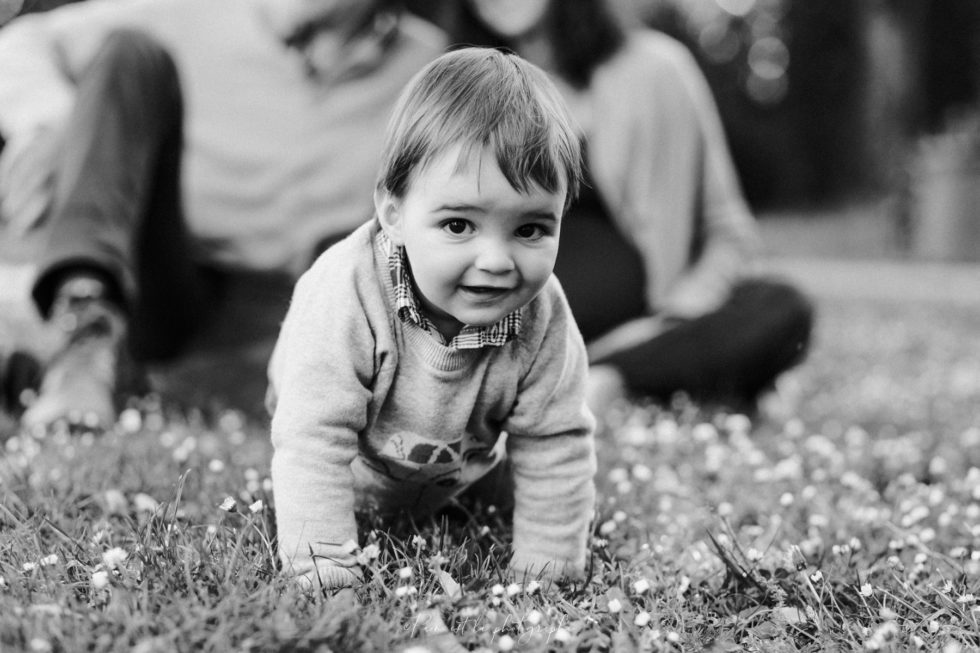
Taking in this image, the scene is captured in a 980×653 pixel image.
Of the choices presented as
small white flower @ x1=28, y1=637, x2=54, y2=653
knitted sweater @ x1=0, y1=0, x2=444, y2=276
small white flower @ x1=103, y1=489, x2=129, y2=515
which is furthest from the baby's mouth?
knitted sweater @ x1=0, y1=0, x2=444, y2=276

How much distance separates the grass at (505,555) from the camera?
1857mm

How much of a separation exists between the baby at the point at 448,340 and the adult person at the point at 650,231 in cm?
205

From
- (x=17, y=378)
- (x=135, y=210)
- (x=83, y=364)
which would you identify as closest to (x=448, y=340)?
(x=83, y=364)

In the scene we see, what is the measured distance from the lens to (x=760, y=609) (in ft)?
7.22

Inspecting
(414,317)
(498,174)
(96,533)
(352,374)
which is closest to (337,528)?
(352,374)

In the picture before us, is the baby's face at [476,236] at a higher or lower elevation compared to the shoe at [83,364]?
higher

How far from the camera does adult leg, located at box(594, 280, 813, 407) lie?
14.8ft

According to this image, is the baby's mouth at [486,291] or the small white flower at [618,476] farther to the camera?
the small white flower at [618,476]

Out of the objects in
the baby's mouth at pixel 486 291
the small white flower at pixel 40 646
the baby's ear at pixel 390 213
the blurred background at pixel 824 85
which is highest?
the baby's ear at pixel 390 213

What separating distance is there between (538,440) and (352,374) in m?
0.50

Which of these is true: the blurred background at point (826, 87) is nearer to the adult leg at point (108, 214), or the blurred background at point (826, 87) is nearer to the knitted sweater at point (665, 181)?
the knitted sweater at point (665, 181)

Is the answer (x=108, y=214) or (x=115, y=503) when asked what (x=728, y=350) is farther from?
(x=115, y=503)

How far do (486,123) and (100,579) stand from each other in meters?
1.13

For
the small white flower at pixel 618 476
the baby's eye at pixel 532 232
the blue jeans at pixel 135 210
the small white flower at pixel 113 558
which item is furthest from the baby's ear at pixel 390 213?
the small white flower at pixel 618 476
